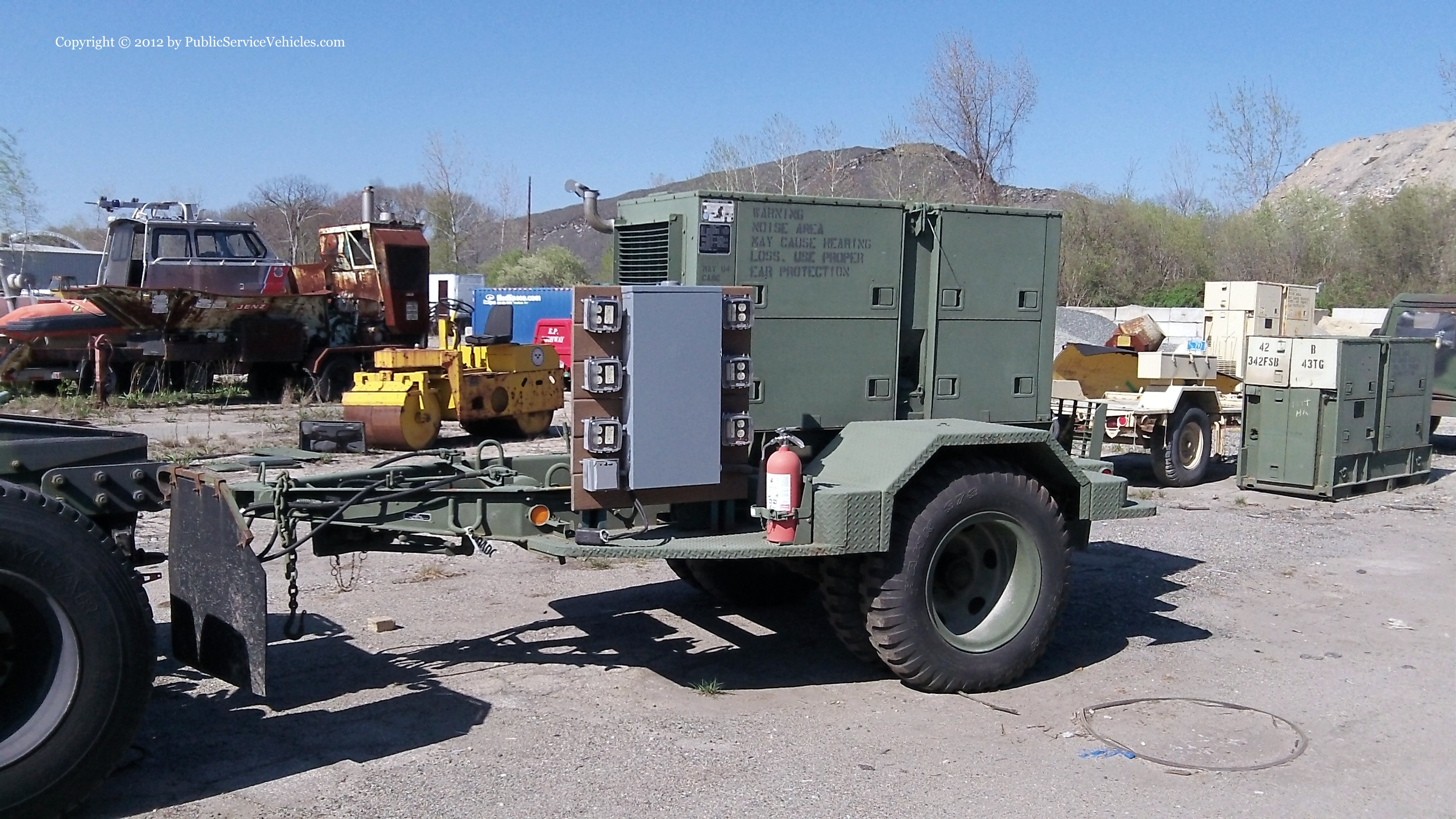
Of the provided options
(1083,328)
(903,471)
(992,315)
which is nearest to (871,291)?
(992,315)

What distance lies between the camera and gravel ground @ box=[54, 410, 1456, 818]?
4.42 m

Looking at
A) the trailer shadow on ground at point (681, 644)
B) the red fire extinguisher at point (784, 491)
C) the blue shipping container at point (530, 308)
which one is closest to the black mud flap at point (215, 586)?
the trailer shadow on ground at point (681, 644)

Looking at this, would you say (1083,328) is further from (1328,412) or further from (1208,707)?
(1208,707)

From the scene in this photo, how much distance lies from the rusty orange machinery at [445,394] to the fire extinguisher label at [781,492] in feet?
29.9

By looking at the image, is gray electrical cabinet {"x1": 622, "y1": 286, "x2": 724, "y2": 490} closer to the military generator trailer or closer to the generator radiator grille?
the military generator trailer

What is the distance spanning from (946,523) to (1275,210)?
39.9 m

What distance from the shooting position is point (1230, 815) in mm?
4352

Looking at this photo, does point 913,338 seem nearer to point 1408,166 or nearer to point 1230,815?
point 1230,815

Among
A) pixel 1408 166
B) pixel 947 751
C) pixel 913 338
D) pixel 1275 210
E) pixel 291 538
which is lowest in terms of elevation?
pixel 947 751

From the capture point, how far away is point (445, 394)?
14.4 metres

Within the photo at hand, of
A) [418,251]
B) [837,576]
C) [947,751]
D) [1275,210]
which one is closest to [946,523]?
[837,576]

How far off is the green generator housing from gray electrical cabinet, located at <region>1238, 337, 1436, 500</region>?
6.28 meters

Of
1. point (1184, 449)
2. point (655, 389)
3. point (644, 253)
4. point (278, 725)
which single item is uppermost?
point (644, 253)

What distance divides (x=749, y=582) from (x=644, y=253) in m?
2.15
